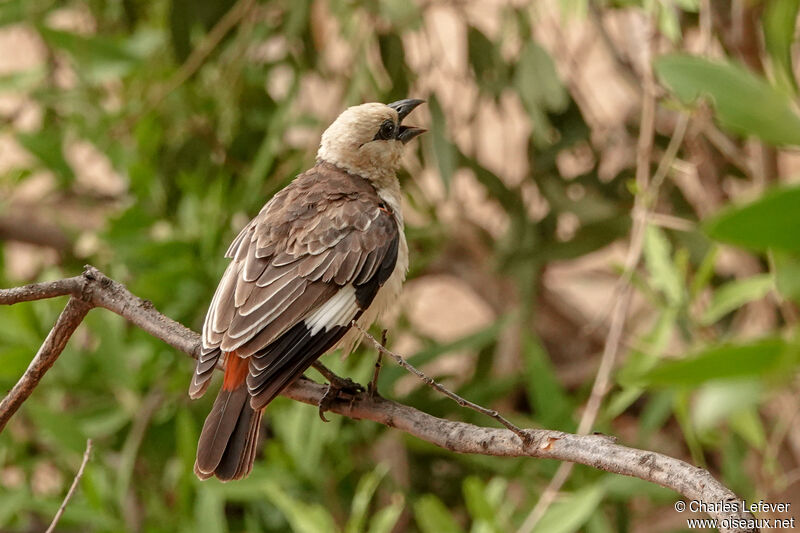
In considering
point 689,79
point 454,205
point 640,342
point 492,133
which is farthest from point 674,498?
point 492,133

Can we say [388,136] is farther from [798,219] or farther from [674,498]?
[798,219]

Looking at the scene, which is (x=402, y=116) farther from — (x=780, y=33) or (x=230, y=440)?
(x=780, y=33)

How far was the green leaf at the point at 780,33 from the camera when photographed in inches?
32.2

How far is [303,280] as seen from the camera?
204 centimetres

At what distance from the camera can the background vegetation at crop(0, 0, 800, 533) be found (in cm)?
281

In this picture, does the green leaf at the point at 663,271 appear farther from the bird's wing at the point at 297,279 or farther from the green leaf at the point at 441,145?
the green leaf at the point at 441,145

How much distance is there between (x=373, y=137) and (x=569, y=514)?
1032 mm

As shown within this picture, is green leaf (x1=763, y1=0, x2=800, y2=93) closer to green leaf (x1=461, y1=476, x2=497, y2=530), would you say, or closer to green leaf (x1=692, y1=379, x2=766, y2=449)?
green leaf (x1=692, y1=379, x2=766, y2=449)

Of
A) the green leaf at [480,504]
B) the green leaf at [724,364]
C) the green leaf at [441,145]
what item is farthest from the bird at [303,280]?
the green leaf at [724,364]

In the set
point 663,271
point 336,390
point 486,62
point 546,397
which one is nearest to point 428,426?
point 336,390

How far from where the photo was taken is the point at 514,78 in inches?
136

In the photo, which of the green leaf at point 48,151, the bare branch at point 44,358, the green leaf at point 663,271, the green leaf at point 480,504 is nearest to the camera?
the bare branch at point 44,358

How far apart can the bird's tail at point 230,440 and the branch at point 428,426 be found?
0.10 metres

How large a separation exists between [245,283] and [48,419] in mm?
1276
